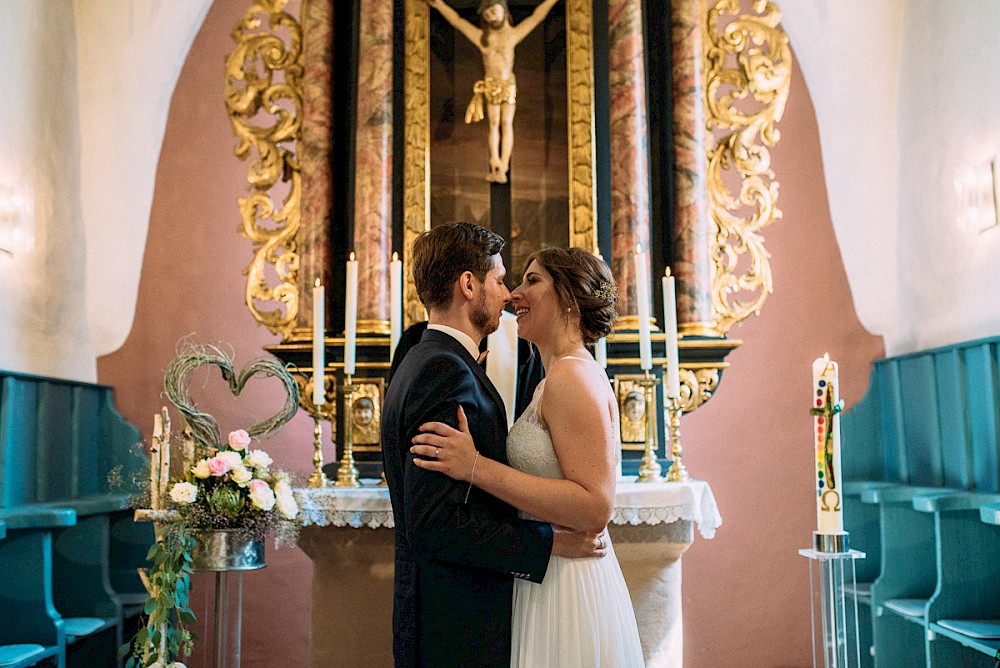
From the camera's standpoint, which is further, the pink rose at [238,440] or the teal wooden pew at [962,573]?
the teal wooden pew at [962,573]

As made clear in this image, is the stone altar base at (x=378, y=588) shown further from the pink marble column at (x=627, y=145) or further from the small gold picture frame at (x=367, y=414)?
the pink marble column at (x=627, y=145)

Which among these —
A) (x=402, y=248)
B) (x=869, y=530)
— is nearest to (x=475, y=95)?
(x=402, y=248)

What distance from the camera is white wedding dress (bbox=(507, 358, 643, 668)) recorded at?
241 centimetres

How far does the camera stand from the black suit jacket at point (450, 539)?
90.3 inches

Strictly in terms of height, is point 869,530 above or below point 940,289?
below

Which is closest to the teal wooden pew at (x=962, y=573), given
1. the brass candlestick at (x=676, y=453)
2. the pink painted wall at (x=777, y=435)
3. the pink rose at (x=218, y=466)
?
the brass candlestick at (x=676, y=453)

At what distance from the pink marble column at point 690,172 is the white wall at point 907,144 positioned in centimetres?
140

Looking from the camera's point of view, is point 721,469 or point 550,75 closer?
point 550,75

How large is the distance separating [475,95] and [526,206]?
62 cm

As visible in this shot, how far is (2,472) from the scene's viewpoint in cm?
459

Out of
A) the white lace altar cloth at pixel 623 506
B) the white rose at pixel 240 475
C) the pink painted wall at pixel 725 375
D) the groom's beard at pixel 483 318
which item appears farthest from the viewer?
the pink painted wall at pixel 725 375

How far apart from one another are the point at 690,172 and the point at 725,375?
81.5 inches

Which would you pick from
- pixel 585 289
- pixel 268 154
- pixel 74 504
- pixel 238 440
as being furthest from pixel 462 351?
pixel 74 504

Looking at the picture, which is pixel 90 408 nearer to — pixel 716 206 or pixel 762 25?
pixel 716 206
